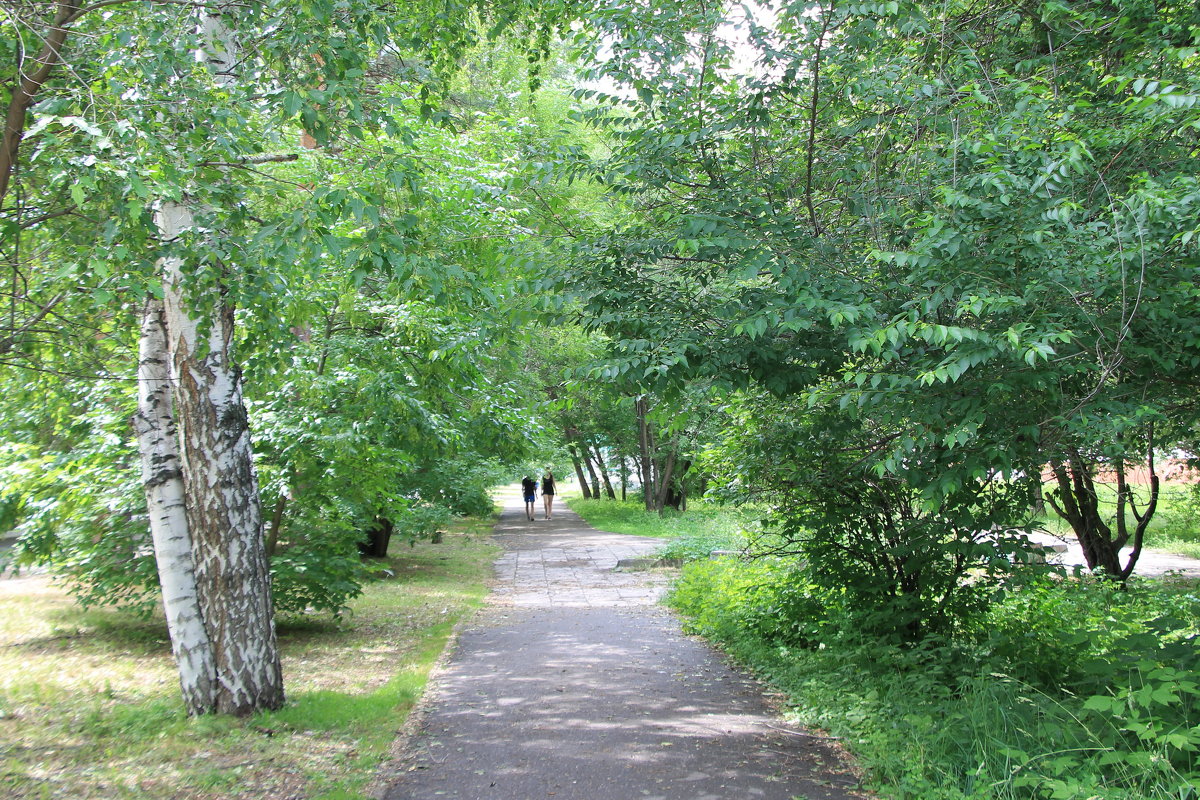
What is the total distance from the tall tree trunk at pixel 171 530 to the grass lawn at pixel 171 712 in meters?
0.30

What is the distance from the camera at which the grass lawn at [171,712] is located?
4.95 m

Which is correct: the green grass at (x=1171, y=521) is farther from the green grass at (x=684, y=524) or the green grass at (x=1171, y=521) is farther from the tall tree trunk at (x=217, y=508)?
the tall tree trunk at (x=217, y=508)

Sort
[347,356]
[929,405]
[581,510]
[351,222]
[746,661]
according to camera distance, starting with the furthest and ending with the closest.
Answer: [581,510] < [347,356] < [746,661] < [351,222] < [929,405]

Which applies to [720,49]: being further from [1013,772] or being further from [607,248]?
[1013,772]

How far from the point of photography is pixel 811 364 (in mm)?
5738

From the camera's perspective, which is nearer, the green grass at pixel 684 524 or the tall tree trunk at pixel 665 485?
the green grass at pixel 684 524

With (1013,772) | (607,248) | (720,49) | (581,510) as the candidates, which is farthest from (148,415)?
(581,510)

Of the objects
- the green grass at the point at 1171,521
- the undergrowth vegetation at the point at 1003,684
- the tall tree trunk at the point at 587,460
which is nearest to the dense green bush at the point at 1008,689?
the undergrowth vegetation at the point at 1003,684

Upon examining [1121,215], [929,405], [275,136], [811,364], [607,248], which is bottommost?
[929,405]

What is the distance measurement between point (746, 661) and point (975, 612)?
2134mm

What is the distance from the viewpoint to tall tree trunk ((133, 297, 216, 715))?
6012 mm

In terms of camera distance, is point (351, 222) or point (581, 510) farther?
point (581, 510)

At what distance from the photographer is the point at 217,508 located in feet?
19.7

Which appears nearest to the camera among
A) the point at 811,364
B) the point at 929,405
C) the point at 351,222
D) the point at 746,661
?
the point at 929,405
